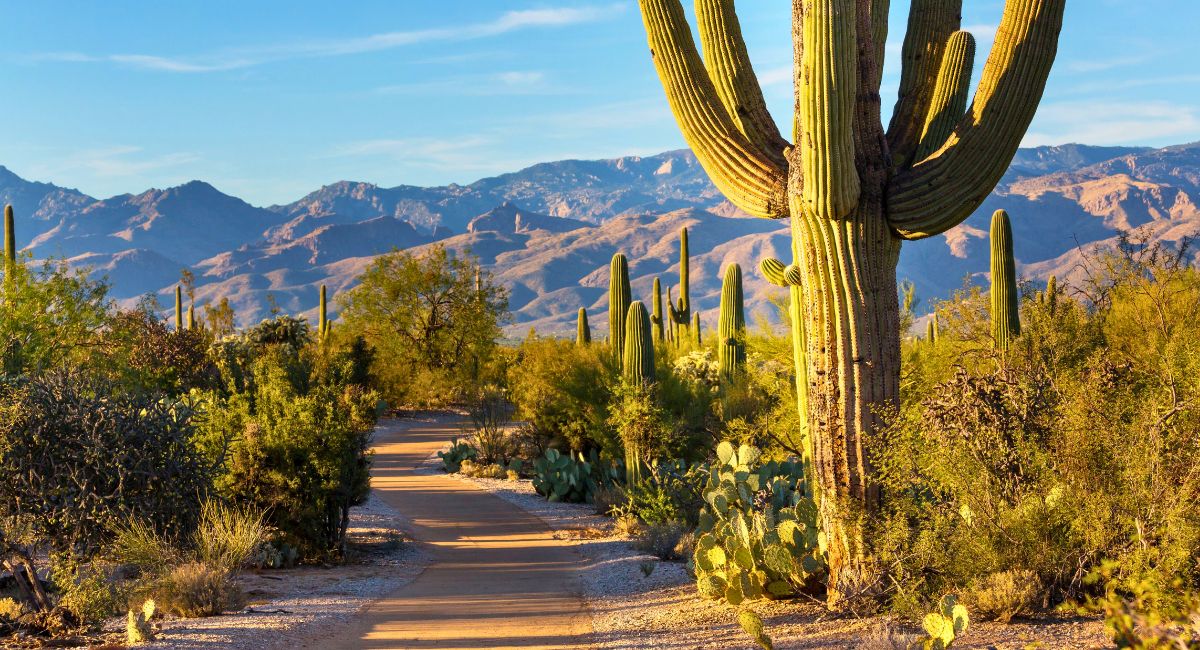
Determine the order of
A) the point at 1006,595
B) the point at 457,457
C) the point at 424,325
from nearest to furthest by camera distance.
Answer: the point at 1006,595
the point at 457,457
the point at 424,325

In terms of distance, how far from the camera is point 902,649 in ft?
22.1

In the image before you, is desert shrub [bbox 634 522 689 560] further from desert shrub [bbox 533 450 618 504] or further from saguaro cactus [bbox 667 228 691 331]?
saguaro cactus [bbox 667 228 691 331]

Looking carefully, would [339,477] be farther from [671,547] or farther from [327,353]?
[327,353]

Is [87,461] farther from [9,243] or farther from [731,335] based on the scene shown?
[9,243]

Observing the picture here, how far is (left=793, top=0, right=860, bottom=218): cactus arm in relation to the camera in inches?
299

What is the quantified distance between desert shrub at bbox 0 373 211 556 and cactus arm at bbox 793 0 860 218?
6101 mm

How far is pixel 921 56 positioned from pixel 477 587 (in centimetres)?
633

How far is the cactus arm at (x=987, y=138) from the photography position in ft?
26.1

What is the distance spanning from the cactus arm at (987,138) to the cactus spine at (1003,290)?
37.1ft

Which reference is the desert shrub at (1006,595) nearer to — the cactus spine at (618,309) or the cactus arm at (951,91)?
the cactus arm at (951,91)

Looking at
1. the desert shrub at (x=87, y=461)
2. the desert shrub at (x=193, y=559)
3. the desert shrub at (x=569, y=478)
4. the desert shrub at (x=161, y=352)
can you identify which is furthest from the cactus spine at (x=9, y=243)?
the desert shrub at (x=193, y=559)

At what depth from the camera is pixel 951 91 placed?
8758 mm

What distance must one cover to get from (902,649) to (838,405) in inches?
76.4

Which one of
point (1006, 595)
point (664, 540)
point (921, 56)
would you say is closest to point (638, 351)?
point (664, 540)
